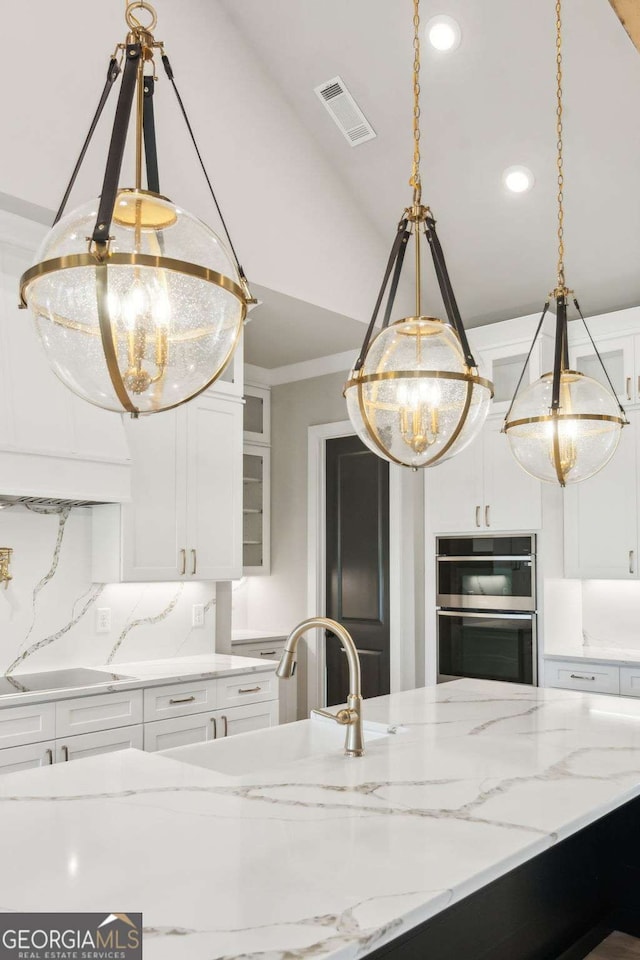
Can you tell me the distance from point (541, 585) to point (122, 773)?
3.12 m

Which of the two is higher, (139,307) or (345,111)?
(345,111)

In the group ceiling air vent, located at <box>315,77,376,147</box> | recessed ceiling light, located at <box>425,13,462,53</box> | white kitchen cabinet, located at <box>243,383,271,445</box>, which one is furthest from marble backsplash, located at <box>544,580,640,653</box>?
recessed ceiling light, located at <box>425,13,462,53</box>

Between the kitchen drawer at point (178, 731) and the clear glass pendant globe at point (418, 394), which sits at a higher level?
the clear glass pendant globe at point (418, 394)

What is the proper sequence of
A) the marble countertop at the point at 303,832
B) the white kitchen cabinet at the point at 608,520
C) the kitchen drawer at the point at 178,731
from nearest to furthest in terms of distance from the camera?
the marble countertop at the point at 303,832 → the kitchen drawer at the point at 178,731 → the white kitchen cabinet at the point at 608,520

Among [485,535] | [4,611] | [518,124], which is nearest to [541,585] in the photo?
[485,535]

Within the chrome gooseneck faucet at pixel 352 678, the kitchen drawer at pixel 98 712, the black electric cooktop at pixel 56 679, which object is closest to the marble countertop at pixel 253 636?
the black electric cooktop at pixel 56 679

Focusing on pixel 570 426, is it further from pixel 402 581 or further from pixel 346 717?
pixel 402 581

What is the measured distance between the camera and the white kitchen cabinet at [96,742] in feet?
10.2

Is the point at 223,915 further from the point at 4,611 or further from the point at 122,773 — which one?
the point at 4,611

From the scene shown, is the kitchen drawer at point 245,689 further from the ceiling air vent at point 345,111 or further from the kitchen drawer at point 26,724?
the ceiling air vent at point 345,111

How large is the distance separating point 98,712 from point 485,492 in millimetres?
2533

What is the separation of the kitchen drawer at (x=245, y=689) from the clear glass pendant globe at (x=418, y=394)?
2073 millimetres

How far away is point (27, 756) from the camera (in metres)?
2.98

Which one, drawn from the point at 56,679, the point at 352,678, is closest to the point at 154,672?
the point at 56,679
